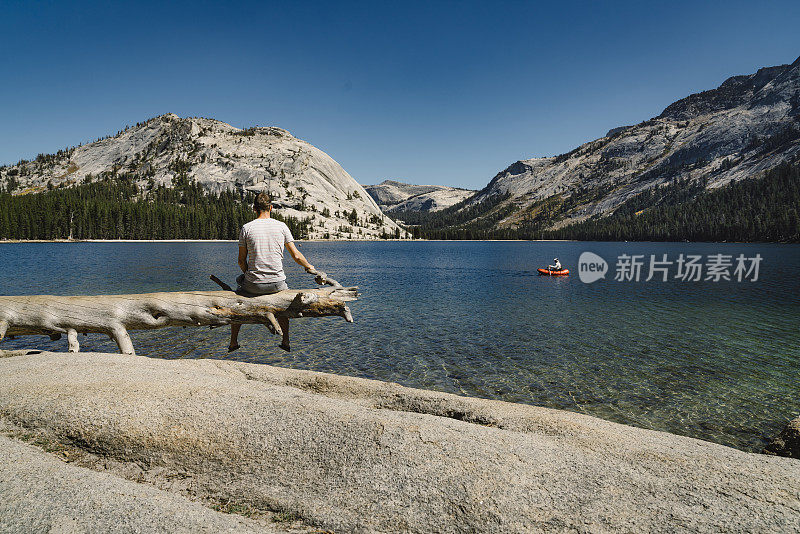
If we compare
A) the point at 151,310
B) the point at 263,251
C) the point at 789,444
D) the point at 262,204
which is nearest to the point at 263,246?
the point at 263,251

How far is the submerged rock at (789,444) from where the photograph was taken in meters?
8.91

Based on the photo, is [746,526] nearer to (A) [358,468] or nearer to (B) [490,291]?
(A) [358,468]

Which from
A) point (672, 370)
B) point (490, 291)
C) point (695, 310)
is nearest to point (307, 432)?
point (672, 370)

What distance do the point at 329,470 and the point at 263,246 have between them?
694 cm

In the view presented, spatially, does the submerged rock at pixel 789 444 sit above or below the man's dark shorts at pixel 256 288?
below

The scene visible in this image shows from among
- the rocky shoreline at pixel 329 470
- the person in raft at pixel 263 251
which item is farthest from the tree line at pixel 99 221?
the rocky shoreline at pixel 329 470

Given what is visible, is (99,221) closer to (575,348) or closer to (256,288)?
(256,288)

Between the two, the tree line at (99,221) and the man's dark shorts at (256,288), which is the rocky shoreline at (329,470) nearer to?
the man's dark shorts at (256,288)

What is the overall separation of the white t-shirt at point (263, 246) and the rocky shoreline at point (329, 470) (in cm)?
346

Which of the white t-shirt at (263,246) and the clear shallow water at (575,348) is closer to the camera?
the white t-shirt at (263,246)

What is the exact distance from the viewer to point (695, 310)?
36.2m

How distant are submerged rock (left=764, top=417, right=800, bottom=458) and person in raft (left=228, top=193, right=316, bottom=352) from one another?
39.7ft

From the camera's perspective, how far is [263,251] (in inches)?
465

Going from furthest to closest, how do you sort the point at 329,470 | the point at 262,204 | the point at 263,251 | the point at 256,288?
the point at 256,288, the point at 262,204, the point at 263,251, the point at 329,470
